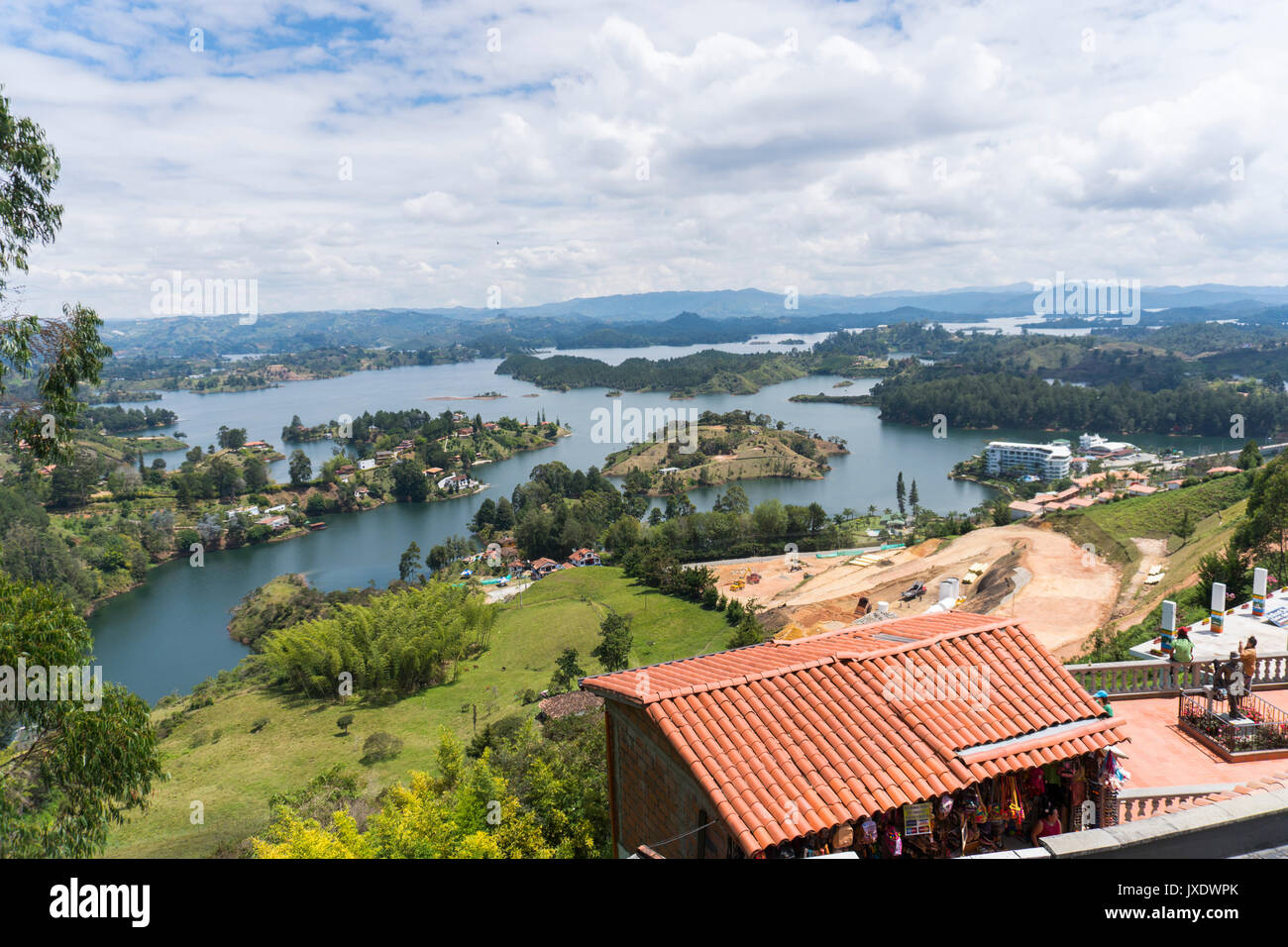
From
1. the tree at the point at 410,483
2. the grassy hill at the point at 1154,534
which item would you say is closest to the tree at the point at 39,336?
the grassy hill at the point at 1154,534

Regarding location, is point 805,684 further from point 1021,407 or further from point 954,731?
point 1021,407

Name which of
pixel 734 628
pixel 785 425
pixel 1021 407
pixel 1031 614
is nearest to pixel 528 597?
pixel 734 628

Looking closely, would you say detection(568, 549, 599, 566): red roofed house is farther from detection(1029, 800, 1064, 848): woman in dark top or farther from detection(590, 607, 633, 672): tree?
detection(1029, 800, 1064, 848): woman in dark top

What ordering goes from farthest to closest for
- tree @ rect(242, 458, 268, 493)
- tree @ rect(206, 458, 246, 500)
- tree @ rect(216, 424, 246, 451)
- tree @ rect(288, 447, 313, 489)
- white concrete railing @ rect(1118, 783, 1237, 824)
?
tree @ rect(216, 424, 246, 451) → tree @ rect(288, 447, 313, 489) → tree @ rect(242, 458, 268, 493) → tree @ rect(206, 458, 246, 500) → white concrete railing @ rect(1118, 783, 1237, 824)

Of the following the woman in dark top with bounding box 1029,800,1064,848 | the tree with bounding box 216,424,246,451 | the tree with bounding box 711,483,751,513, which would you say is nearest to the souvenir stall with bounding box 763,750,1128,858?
the woman in dark top with bounding box 1029,800,1064,848

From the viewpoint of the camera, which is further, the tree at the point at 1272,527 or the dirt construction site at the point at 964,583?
the dirt construction site at the point at 964,583

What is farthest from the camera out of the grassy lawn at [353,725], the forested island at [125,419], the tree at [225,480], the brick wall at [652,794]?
the forested island at [125,419]

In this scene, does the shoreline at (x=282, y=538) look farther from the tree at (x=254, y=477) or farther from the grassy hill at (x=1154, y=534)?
the grassy hill at (x=1154, y=534)
